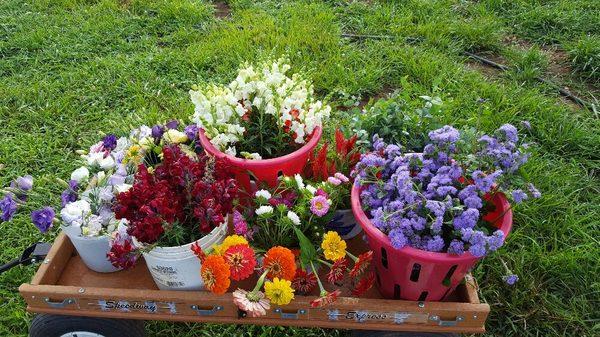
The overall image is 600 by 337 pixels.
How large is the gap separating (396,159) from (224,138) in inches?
24.4

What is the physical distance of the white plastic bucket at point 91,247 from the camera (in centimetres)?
184

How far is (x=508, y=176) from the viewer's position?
1.67 meters

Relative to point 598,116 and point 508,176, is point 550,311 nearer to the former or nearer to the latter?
point 508,176

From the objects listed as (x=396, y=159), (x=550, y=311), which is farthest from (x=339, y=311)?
(x=550, y=311)

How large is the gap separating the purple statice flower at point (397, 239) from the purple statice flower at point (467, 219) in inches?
6.1

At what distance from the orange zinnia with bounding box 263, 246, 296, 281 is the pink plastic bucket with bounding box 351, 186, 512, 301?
10.1 inches

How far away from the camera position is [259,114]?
2.08 meters

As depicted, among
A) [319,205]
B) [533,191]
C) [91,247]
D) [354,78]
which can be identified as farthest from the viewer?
[354,78]

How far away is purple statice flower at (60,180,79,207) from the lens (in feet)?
6.35

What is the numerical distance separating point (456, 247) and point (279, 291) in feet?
1.75

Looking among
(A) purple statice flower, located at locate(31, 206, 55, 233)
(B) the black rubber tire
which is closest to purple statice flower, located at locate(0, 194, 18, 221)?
(A) purple statice flower, located at locate(31, 206, 55, 233)

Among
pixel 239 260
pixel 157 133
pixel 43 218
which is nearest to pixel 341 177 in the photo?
pixel 239 260

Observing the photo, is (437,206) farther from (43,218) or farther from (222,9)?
(222,9)

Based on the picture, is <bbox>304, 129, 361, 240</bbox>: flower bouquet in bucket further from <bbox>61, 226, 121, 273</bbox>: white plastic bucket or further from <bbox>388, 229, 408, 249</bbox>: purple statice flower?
<bbox>61, 226, 121, 273</bbox>: white plastic bucket
